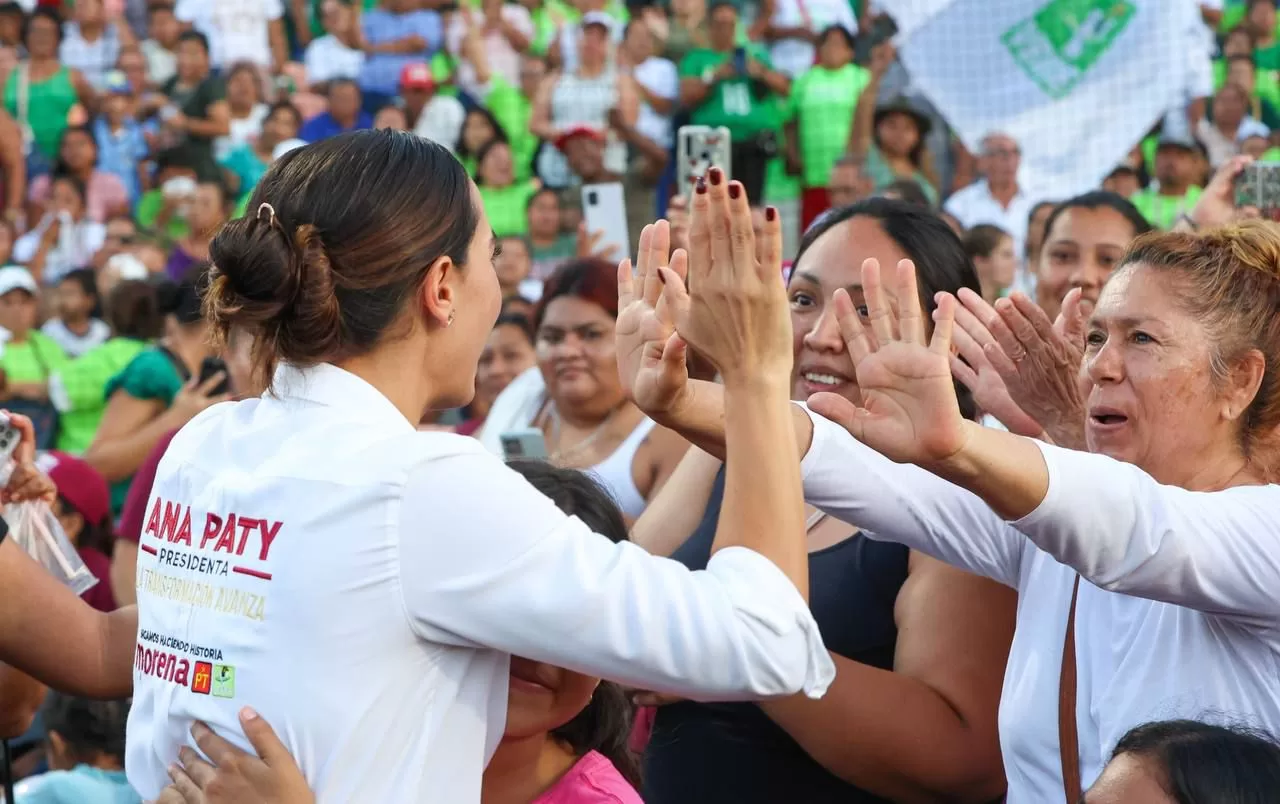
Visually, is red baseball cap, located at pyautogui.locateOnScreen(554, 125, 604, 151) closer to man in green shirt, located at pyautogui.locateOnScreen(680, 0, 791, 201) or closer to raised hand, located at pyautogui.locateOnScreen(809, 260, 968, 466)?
man in green shirt, located at pyautogui.locateOnScreen(680, 0, 791, 201)

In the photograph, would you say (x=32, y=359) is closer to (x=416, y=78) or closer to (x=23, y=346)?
(x=23, y=346)

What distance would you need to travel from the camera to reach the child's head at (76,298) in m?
8.59

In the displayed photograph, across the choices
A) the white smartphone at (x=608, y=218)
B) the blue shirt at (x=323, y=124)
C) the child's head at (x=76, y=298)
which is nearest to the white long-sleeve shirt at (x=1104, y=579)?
the white smartphone at (x=608, y=218)

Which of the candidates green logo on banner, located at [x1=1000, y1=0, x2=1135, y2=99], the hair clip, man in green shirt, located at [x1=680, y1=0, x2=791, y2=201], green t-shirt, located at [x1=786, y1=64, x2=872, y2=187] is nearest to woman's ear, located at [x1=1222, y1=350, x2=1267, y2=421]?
the hair clip

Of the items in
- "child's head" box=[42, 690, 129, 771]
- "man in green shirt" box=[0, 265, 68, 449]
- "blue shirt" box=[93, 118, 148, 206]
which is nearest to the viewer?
"child's head" box=[42, 690, 129, 771]

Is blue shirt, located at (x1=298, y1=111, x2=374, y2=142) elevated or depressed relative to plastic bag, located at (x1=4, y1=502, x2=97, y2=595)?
elevated

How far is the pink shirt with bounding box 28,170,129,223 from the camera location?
10.4 metres

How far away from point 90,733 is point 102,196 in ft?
23.1

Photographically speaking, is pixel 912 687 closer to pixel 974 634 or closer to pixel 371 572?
pixel 974 634

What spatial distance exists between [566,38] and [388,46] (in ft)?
4.19

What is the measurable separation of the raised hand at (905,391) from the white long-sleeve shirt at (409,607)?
354 mm

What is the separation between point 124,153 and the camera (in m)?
10.6

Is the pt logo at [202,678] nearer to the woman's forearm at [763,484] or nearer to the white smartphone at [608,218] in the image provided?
the woman's forearm at [763,484]

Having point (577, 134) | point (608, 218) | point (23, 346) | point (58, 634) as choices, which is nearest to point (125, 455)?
point (608, 218)
